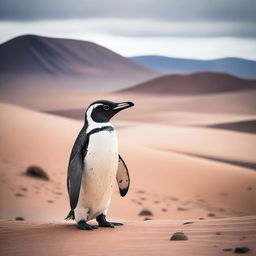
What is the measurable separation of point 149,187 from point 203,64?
1696 mm

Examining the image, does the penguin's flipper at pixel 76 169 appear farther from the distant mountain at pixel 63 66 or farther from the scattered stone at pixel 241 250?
the distant mountain at pixel 63 66

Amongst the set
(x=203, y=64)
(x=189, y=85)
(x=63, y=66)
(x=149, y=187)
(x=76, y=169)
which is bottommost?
(x=76, y=169)

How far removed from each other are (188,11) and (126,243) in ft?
7.57

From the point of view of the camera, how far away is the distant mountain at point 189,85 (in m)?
8.27

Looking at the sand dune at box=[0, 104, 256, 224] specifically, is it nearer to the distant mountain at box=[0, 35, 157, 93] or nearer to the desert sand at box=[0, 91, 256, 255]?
the desert sand at box=[0, 91, 256, 255]

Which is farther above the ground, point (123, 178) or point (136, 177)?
point (136, 177)

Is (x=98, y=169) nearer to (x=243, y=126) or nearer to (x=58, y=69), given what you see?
(x=58, y=69)

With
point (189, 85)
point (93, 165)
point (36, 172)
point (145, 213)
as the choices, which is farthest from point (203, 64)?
point (189, 85)

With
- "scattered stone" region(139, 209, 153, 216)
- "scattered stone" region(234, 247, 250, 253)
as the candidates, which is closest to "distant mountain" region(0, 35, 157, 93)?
"scattered stone" region(139, 209, 153, 216)

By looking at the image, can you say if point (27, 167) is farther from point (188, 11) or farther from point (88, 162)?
point (88, 162)

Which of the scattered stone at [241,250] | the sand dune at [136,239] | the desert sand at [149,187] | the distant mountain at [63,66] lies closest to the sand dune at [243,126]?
the desert sand at [149,187]

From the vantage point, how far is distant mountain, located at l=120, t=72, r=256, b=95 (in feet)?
27.1

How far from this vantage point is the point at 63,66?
7449 millimetres

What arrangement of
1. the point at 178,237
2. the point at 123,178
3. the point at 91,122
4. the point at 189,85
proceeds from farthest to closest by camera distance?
the point at 189,85
the point at 123,178
the point at 91,122
the point at 178,237
